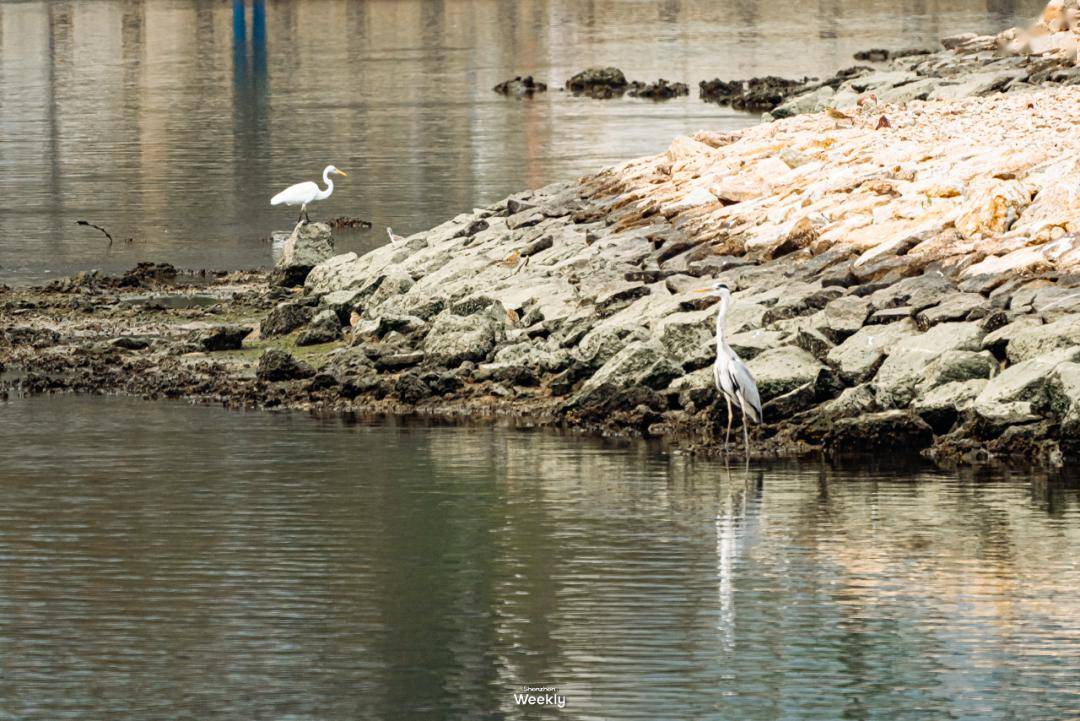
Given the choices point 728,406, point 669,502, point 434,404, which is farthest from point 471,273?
point 669,502

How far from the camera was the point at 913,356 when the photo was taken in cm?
2036

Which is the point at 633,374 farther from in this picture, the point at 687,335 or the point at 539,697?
the point at 539,697

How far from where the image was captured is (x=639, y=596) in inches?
576

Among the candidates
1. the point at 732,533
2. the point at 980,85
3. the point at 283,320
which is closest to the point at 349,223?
the point at 283,320

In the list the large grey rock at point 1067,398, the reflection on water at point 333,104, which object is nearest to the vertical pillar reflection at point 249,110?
the reflection on water at point 333,104

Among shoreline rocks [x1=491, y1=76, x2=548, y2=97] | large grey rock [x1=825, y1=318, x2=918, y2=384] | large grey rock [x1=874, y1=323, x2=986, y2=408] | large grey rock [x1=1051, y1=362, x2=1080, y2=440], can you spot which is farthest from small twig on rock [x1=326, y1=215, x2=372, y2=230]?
shoreline rocks [x1=491, y1=76, x2=548, y2=97]

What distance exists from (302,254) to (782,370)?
1246 centimetres

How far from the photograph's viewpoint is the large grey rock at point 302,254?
3142 centimetres

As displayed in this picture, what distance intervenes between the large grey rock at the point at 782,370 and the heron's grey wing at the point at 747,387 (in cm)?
76

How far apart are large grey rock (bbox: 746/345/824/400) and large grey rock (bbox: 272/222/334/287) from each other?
11729 millimetres

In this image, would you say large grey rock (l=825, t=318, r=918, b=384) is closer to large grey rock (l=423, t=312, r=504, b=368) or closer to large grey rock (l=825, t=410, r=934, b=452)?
large grey rock (l=825, t=410, r=934, b=452)

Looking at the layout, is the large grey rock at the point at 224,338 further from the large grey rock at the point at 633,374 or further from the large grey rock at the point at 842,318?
the large grey rock at the point at 842,318

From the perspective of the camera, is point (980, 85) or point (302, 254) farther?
point (980, 85)

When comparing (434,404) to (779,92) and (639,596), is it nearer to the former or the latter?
(639,596)
